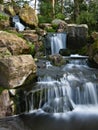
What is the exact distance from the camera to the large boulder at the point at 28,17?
2048 centimetres

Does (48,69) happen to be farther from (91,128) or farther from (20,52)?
(91,128)

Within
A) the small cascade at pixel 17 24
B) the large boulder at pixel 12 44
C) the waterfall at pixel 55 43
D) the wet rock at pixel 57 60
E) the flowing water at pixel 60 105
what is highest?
the small cascade at pixel 17 24

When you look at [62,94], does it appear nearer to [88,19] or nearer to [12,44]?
[12,44]

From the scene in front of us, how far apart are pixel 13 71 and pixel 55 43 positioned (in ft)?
24.7

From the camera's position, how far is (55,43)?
57.0 feet

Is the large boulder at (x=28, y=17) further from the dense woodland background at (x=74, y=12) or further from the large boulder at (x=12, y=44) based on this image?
the large boulder at (x=12, y=44)

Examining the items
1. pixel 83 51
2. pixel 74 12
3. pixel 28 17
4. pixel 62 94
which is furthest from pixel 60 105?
pixel 74 12

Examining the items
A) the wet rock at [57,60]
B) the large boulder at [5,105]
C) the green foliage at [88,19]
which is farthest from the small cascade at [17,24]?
the large boulder at [5,105]

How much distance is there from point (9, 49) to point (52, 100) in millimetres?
4349

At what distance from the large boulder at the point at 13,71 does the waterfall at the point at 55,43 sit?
21.6 feet

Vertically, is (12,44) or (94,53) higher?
(12,44)

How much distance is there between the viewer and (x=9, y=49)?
1366cm

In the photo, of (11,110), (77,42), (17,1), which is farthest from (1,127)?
(17,1)

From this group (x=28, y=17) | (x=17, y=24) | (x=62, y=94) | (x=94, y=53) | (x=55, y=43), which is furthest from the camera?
(x=28, y=17)
